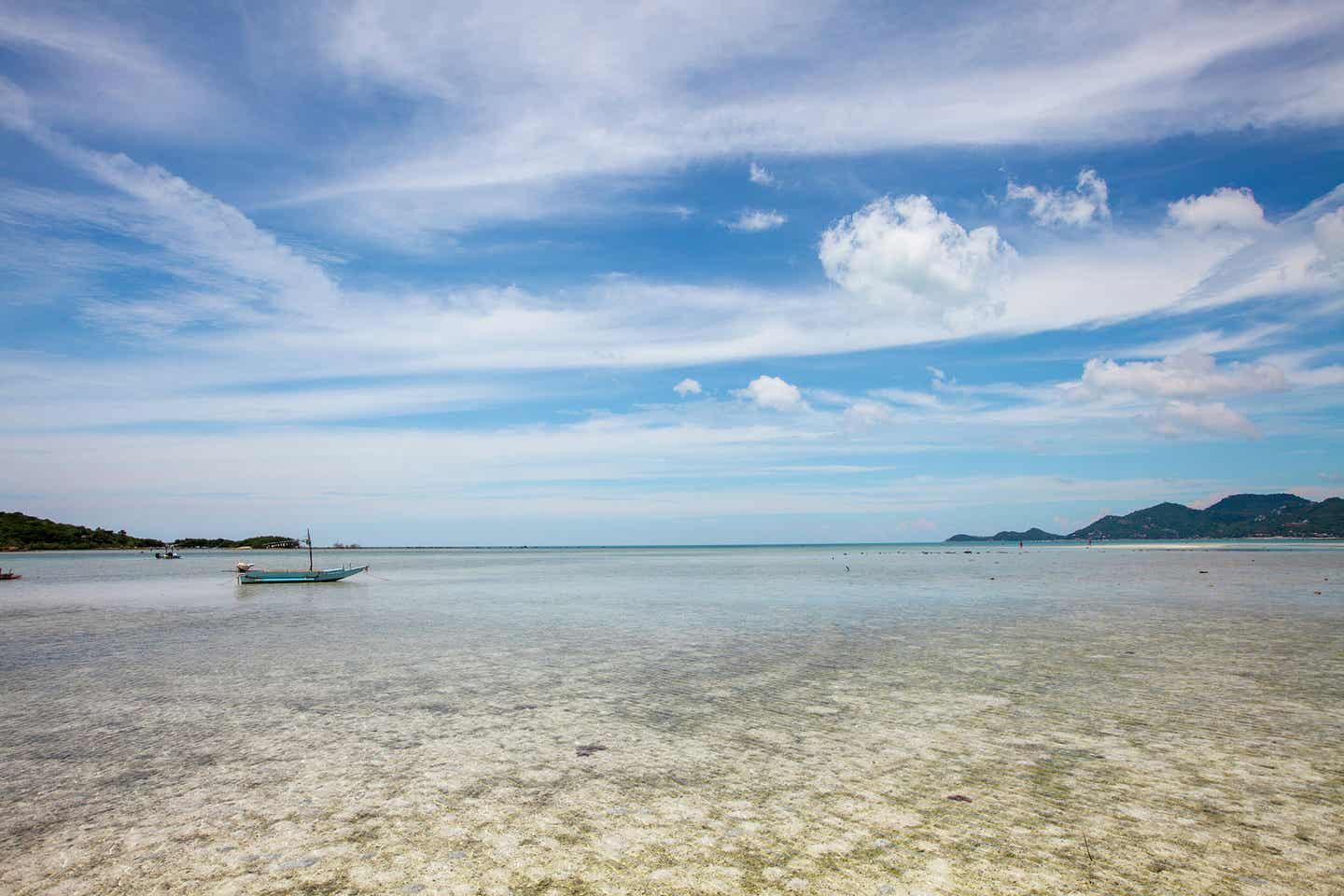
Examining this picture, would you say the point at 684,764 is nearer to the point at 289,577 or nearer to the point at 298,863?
the point at 298,863

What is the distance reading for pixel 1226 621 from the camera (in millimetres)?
27031

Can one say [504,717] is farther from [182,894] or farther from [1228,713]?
[1228,713]

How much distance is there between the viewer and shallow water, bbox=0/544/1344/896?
685 centimetres

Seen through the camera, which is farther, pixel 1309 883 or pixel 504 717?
pixel 504 717

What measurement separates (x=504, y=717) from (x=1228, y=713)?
13.2m

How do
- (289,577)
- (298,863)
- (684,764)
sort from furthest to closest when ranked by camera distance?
(289,577)
(684,764)
(298,863)

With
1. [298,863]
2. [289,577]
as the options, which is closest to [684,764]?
[298,863]

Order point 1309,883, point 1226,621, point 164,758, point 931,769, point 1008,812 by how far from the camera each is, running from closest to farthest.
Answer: point 1309,883, point 1008,812, point 931,769, point 164,758, point 1226,621

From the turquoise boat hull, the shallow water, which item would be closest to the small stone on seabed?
the shallow water

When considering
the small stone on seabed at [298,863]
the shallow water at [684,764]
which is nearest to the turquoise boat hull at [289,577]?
the shallow water at [684,764]

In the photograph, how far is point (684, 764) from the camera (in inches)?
401

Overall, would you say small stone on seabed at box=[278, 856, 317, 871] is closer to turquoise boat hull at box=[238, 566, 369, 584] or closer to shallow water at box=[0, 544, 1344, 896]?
shallow water at box=[0, 544, 1344, 896]

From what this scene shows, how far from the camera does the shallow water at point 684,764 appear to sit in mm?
6852

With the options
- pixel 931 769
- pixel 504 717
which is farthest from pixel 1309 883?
pixel 504 717
